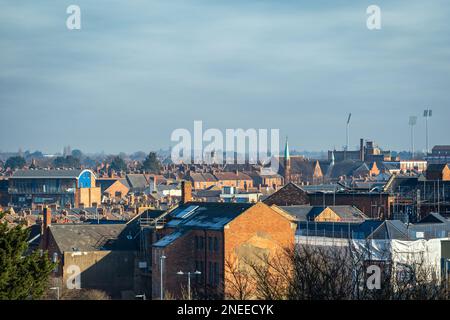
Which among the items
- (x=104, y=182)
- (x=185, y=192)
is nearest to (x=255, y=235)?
(x=185, y=192)

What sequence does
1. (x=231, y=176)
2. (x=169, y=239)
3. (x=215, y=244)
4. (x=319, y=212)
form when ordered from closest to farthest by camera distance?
(x=215, y=244), (x=169, y=239), (x=319, y=212), (x=231, y=176)

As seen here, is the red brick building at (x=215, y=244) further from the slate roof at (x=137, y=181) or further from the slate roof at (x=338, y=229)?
the slate roof at (x=137, y=181)

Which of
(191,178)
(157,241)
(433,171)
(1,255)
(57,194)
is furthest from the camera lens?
(191,178)

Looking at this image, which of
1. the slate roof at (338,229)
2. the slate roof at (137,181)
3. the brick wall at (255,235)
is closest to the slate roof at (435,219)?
the slate roof at (338,229)

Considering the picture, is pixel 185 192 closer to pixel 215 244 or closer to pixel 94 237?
pixel 94 237

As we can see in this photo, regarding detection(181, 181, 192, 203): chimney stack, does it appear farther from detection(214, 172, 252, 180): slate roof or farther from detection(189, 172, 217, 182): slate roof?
detection(214, 172, 252, 180): slate roof

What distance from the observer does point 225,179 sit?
172 m

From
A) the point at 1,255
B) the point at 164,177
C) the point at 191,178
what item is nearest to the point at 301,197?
the point at 1,255

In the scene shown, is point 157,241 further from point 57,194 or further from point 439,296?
point 57,194

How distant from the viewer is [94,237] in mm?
65812

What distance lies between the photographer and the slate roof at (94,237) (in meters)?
63.9

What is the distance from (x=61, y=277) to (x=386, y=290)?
31.4 m

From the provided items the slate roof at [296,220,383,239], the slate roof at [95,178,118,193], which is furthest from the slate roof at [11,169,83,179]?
the slate roof at [296,220,383,239]

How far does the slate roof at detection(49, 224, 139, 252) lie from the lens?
6387cm
